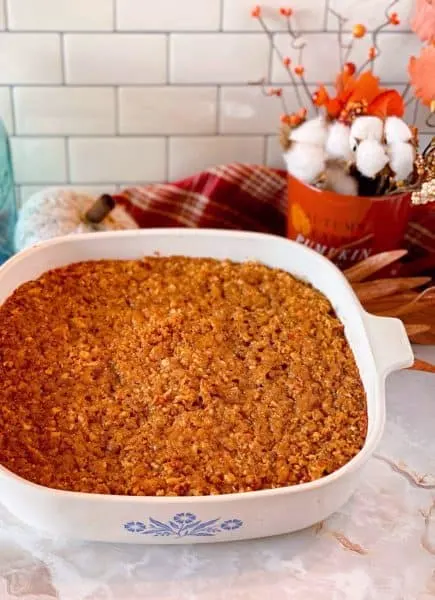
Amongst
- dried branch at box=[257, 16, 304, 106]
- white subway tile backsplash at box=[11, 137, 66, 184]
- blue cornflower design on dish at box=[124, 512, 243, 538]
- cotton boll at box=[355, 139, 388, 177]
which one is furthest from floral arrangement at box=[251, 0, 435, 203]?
blue cornflower design on dish at box=[124, 512, 243, 538]

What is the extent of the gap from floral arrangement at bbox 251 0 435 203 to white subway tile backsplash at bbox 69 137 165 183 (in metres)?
0.21

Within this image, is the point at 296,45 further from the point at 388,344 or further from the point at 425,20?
the point at 388,344

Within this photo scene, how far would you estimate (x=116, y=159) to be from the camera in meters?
1.22

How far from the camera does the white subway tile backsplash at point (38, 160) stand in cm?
120

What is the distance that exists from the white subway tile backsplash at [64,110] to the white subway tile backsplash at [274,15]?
18 centimetres

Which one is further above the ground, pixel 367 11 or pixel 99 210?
pixel 367 11

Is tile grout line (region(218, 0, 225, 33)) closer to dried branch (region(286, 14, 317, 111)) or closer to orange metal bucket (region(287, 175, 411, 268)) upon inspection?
dried branch (region(286, 14, 317, 111))

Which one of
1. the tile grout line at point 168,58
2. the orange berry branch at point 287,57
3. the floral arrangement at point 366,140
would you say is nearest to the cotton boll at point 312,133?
the floral arrangement at point 366,140

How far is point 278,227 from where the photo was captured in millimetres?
1225

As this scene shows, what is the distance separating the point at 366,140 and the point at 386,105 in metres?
0.07

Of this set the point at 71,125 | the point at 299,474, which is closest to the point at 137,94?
the point at 71,125

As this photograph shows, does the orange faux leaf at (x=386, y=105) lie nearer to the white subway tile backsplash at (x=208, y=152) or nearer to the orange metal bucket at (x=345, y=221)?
the orange metal bucket at (x=345, y=221)

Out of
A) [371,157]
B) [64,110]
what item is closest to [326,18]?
[371,157]

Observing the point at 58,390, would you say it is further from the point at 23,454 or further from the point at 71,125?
the point at 71,125
